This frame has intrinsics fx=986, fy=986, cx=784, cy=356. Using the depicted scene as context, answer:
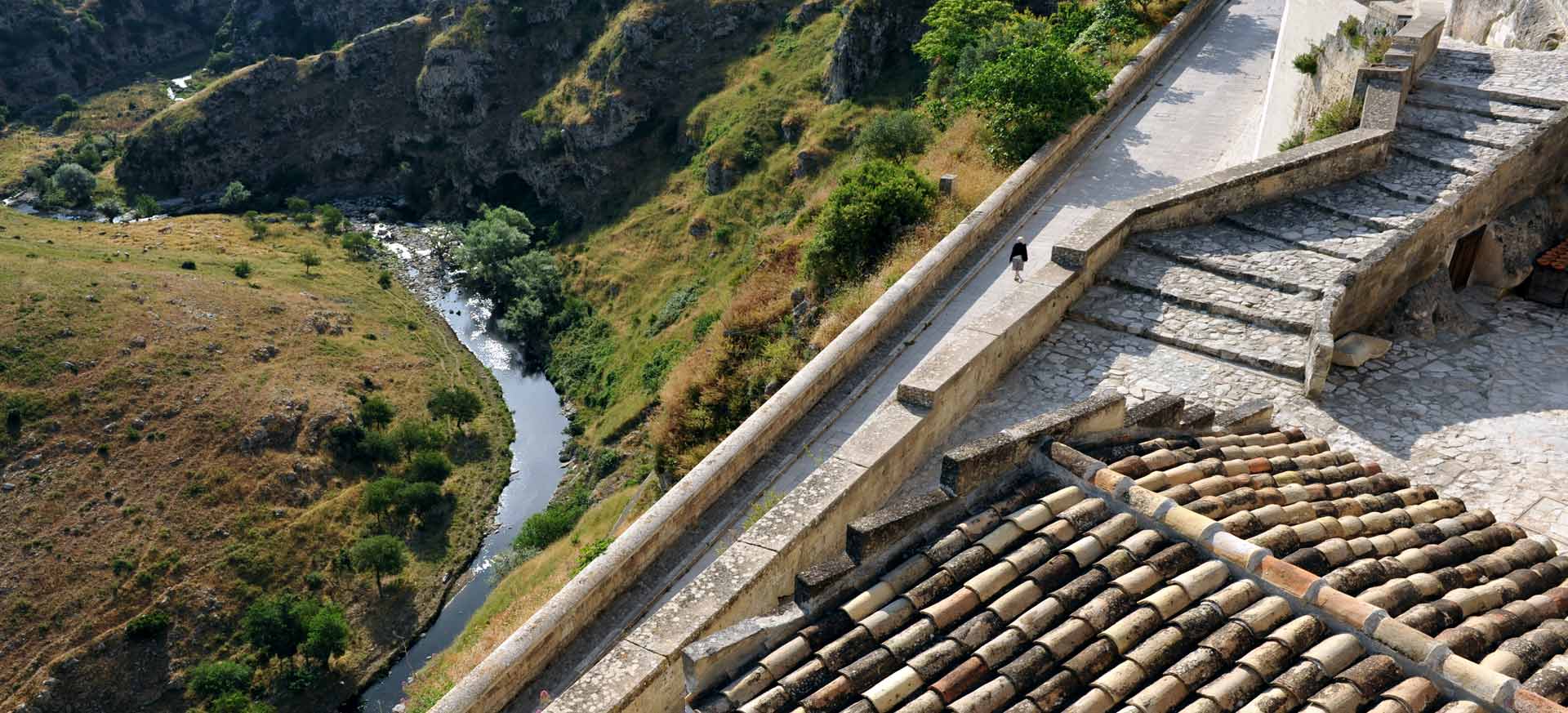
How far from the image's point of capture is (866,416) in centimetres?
1305

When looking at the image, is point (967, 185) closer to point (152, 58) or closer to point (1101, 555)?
point (1101, 555)

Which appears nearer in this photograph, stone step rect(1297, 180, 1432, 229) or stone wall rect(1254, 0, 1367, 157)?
stone step rect(1297, 180, 1432, 229)

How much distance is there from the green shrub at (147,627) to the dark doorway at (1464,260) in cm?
4425

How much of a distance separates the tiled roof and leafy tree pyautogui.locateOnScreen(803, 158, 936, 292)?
42.0 ft

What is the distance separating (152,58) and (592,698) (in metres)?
124

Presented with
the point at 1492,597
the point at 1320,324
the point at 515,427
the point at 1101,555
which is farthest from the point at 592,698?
the point at 515,427

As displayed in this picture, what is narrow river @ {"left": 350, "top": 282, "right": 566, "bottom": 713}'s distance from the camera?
39.3 metres

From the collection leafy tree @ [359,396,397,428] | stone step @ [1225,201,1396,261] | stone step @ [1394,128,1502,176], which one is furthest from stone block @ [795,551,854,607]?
leafy tree @ [359,396,397,428]

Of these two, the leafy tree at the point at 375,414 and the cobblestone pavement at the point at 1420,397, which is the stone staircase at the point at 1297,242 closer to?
the cobblestone pavement at the point at 1420,397

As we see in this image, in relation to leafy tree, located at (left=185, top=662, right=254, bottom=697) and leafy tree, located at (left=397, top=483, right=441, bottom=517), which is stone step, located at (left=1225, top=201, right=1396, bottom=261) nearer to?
leafy tree, located at (left=185, top=662, right=254, bottom=697)

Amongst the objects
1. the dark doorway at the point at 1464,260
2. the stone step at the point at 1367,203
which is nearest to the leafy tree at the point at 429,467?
the stone step at the point at 1367,203

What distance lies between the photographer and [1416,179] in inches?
570

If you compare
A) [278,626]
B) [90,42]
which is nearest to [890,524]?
[278,626]

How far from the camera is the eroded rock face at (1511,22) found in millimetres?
16797
